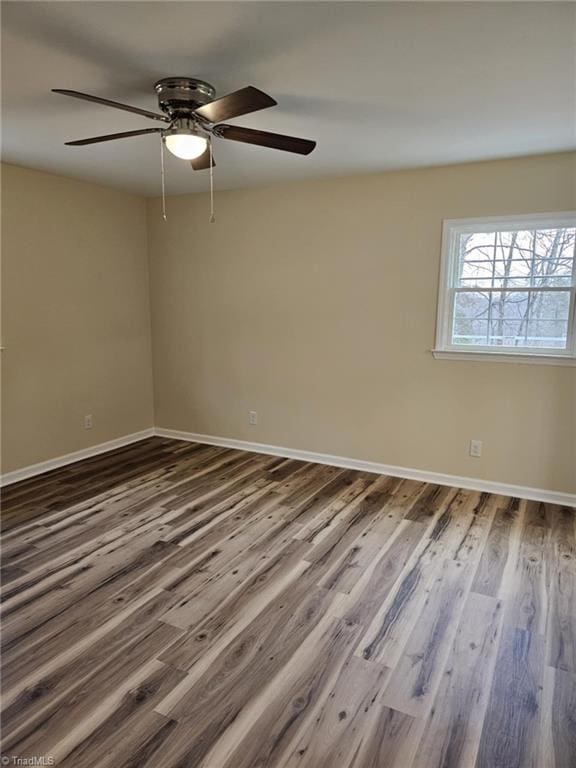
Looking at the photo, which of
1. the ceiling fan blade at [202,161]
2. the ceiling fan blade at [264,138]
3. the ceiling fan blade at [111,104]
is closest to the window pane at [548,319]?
the ceiling fan blade at [264,138]

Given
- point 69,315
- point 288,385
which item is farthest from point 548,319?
point 69,315

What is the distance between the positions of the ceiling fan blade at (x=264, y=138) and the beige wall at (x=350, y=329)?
3.69ft

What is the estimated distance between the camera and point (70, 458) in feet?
13.8

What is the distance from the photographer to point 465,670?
1874mm

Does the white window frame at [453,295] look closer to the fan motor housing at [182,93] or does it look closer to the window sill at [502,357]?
the window sill at [502,357]

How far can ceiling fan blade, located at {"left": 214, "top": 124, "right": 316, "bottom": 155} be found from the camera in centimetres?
219

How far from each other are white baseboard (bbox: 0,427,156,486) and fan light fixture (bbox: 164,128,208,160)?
9.71 feet

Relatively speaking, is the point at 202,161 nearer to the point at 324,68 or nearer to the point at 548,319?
the point at 324,68

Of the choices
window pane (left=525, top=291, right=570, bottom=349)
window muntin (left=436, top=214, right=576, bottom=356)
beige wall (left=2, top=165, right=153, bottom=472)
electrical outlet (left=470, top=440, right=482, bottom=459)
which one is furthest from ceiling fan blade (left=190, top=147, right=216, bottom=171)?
electrical outlet (left=470, top=440, right=482, bottom=459)

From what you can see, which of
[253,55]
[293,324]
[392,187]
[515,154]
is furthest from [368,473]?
[253,55]

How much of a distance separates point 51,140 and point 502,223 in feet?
10.3

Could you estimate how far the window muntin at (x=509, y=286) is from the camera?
3.25 metres

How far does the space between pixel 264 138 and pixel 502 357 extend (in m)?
2.32

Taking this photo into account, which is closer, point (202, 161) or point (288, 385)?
point (202, 161)
